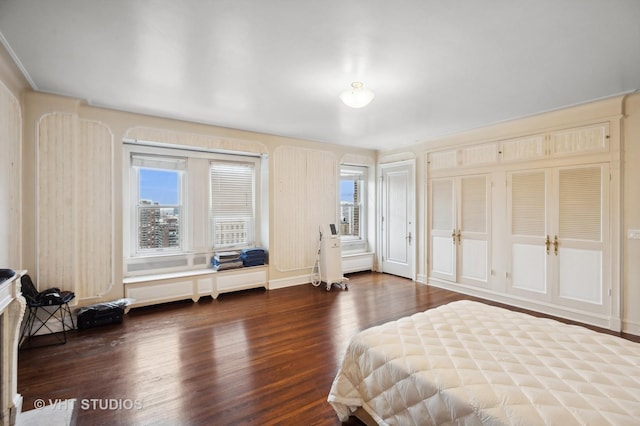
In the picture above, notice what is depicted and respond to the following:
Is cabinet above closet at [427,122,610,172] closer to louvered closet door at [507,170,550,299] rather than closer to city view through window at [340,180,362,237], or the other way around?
louvered closet door at [507,170,550,299]

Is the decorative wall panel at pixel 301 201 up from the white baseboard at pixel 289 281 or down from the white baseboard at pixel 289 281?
up

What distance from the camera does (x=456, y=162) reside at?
491 centimetres

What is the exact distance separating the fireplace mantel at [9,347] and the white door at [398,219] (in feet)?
17.6

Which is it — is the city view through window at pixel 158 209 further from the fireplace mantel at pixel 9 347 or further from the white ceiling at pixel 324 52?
the fireplace mantel at pixel 9 347

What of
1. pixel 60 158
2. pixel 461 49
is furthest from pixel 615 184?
pixel 60 158

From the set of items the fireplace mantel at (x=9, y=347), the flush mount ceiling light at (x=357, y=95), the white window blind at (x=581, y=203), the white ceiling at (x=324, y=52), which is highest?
the white ceiling at (x=324, y=52)

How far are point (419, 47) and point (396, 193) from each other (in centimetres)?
395

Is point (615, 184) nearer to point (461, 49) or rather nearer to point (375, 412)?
point (461, 49)

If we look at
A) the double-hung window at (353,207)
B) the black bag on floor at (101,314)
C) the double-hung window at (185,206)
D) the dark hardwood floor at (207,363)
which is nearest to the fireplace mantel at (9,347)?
the dark hardwood floor at (207,363)

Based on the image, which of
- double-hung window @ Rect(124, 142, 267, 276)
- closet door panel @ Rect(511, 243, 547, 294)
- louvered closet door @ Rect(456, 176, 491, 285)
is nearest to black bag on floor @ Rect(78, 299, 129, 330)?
double-hung window @ Rect(124, 142, 267, 276)

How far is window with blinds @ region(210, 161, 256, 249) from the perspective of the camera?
4879mm

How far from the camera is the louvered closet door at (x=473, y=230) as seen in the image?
15.0 ft

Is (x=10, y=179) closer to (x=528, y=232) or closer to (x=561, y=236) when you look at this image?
(x=528, y=232)

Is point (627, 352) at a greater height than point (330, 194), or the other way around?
point (330, 194)
